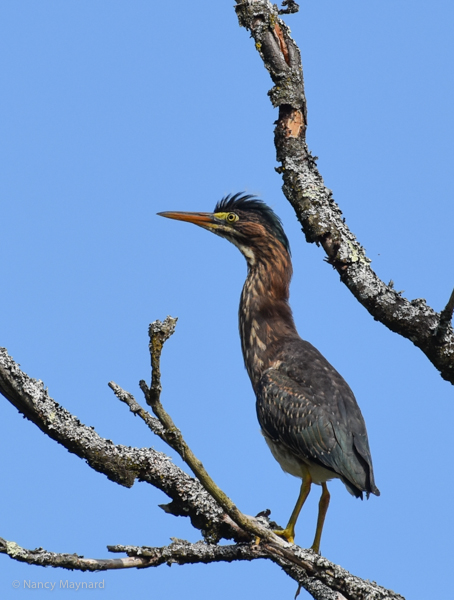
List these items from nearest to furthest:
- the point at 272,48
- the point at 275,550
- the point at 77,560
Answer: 1. the point at 77,560
2. the point at 275,550
3. the point at 272,48

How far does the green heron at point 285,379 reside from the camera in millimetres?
5469

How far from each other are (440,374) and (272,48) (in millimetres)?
2342

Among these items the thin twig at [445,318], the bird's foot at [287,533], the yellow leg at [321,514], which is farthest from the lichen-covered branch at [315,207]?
the yellow leg at [321,514]

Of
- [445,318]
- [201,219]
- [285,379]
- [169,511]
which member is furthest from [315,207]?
[201,219]

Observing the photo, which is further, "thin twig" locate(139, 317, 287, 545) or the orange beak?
the orange beak

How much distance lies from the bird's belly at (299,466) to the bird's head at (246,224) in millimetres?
1886

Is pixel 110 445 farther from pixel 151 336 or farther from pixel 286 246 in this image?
pixel 286 246

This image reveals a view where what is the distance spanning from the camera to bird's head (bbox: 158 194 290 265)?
6863 millimetres

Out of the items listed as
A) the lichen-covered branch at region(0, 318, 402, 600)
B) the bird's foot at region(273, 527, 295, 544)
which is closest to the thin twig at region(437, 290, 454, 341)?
the lichen-covered branch at region(0, 318, 402, 600)

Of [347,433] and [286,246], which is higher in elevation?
[286,246]

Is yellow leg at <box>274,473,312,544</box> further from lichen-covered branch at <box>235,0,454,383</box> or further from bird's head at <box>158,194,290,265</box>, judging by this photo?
bird's head at <box>158,194,290,265</box>

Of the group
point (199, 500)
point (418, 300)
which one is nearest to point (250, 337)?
point (199, 500)

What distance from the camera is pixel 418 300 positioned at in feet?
13.1

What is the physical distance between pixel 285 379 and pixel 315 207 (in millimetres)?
1985
